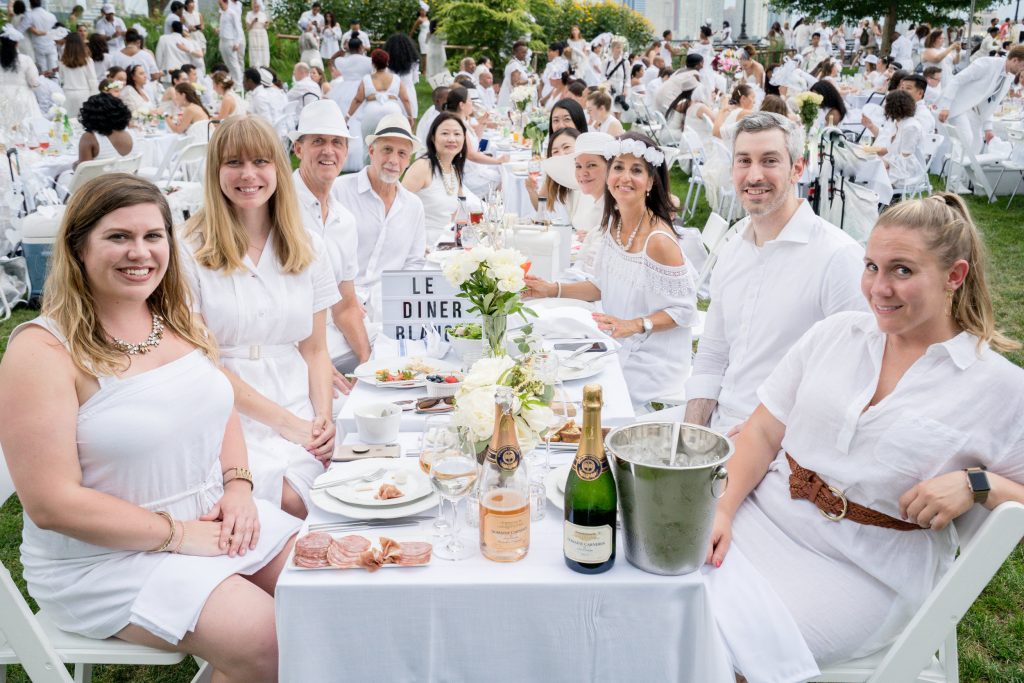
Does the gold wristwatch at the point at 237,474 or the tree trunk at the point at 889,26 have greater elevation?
the tree trunk at the point at 889,26

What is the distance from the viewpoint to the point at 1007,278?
6590mm

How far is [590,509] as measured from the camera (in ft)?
5.07

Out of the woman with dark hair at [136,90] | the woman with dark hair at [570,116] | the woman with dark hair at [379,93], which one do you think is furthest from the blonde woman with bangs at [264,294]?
the woman with dark hair at [136,90]

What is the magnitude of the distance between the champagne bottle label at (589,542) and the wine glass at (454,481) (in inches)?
8.4

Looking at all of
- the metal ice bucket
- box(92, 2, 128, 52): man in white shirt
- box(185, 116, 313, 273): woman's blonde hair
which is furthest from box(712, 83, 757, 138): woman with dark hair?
box(92, 2, 128, 52): man in white shirt

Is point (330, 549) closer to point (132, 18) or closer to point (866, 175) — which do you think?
point (866, 175)

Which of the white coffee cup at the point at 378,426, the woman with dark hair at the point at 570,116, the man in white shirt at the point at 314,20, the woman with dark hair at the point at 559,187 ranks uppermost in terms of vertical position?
the man in white shirt at the point at 314,20

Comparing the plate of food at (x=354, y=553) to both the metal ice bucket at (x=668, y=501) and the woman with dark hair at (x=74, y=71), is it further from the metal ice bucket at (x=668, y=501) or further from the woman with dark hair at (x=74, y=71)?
the woman with dark hair at (x=74, y=71)

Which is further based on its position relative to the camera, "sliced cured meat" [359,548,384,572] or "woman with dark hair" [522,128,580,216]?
"woman with dark hair" [522,128,580,216]

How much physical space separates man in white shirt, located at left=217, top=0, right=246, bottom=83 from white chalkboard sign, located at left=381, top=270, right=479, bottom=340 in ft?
50.6

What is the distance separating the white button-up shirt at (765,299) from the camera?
8.45ft

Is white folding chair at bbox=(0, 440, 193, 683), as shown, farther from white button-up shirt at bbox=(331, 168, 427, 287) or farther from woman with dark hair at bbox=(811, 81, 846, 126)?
woman with dark hair at bbox=(811, 81, 846, 126)

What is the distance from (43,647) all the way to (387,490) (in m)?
0.75

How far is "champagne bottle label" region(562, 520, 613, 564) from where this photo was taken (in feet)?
4.98
